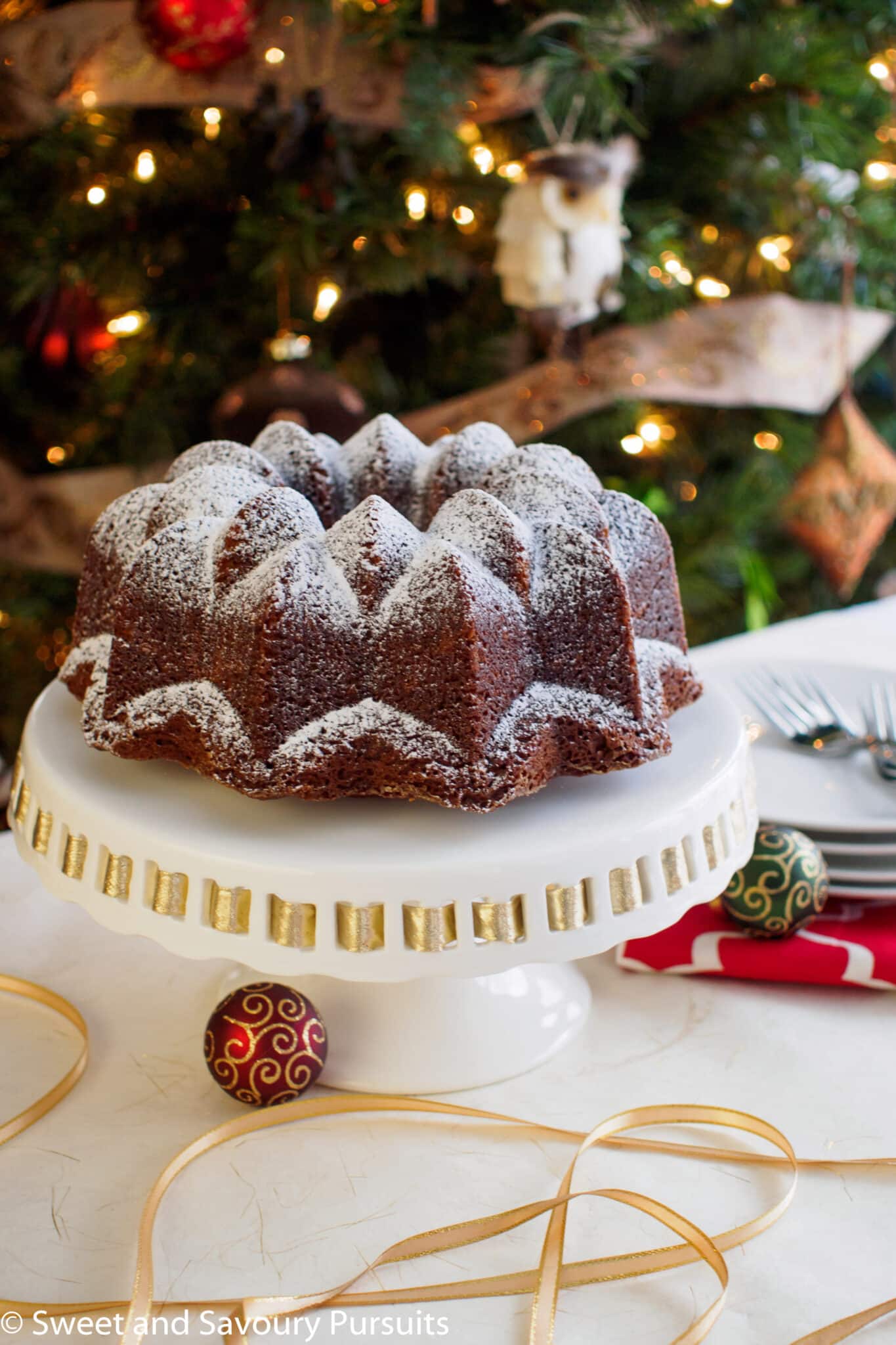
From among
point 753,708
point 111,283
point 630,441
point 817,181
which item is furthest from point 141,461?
point 817,181

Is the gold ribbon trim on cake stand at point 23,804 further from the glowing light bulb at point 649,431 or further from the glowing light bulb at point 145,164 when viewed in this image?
the glowing light bulb at point 649,431

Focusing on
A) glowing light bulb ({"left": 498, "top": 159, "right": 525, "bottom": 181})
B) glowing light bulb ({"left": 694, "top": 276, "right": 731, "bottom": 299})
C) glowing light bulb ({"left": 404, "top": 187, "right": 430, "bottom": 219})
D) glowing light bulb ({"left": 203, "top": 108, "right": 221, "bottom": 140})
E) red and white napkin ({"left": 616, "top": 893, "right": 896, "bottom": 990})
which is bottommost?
red and white napkin ({"left": 616, "top": 893, "right": 896, "bottom": 990})

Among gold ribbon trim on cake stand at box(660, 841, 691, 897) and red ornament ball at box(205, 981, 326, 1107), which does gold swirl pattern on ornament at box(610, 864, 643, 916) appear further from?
red ornament ball at box(205, 981, 326, 1107)

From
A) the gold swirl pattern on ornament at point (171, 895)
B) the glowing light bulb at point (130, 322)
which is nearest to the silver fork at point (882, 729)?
the gold swirl pattern on ornament at point (171, 895)

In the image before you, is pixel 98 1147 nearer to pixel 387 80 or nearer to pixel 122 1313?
pixel 122 1313

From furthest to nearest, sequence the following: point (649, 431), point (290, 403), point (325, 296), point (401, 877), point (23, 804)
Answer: point (649, 431), point (325, 296), point (290, 403), point (23, 804), point (401, 877)

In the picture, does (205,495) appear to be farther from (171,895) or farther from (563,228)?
(563,228)

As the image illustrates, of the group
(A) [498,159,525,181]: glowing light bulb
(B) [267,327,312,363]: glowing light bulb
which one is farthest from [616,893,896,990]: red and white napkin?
(A) [498,159,525,181]: glowing light bulb

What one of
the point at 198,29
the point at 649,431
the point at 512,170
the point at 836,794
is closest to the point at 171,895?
the point at 836,794
